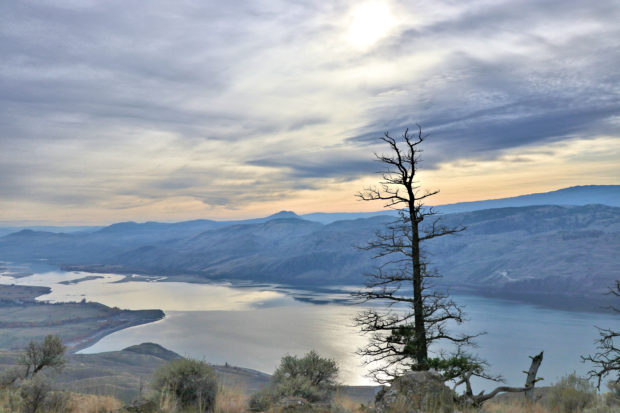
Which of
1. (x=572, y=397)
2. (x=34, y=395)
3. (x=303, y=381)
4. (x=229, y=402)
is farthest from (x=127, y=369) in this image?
(x=572, y=397)

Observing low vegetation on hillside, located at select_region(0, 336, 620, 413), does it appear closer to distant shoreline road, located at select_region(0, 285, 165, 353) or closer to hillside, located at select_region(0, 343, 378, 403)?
hillside, located at select_region(0, 343, 378, 403)

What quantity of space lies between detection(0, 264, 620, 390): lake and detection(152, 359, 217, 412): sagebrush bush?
55763 millimetres

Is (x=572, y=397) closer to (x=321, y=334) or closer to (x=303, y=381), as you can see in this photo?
(x=303, y=381)

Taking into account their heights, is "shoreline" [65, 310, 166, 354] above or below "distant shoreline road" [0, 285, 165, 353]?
below

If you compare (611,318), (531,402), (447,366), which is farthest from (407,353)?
(611,318)

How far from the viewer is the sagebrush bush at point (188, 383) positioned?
9.05 meters

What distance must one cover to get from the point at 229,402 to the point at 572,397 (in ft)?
30.8

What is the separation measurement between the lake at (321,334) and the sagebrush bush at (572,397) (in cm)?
5440

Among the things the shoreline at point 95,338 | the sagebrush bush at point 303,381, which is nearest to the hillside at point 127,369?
the shoreline at point 95,338

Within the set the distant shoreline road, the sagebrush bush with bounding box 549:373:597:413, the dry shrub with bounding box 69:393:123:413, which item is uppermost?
the dry shrub with bounding box 69:393:123:413

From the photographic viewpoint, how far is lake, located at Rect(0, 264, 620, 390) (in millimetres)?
83125

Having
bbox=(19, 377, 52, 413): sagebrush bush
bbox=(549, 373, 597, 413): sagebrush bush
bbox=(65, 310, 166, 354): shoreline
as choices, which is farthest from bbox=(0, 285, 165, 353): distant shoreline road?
bbox=(549, 373, 597, 413): sagebrush bush

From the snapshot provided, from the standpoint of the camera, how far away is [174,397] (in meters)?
8.72

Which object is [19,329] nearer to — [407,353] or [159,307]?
[159,307]
